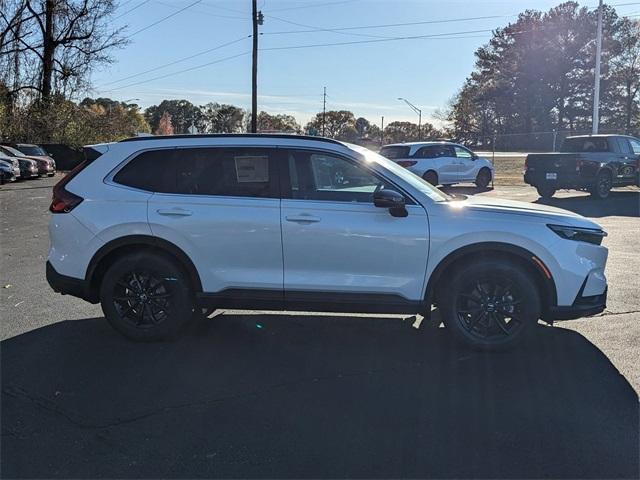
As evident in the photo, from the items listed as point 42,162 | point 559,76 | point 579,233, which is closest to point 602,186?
point 579,233

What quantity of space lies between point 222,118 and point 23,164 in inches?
2776

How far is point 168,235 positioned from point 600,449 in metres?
3.61

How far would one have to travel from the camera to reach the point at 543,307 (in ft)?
15.9

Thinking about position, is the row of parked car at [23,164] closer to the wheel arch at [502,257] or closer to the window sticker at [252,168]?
the window sticker at [252,168]

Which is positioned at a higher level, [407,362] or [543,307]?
[543,307]

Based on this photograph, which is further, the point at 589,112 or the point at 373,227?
the point at 589,112

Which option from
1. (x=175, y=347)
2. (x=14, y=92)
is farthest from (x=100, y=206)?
(x=14, y=92)

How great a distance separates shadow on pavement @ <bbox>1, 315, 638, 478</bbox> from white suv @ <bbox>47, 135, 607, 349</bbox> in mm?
382

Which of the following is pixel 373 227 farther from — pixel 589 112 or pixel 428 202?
pixel 589 112

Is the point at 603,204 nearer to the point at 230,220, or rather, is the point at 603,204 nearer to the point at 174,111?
the point at 230,220

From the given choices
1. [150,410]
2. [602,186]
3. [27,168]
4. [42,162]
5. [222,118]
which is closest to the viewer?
[150,410]

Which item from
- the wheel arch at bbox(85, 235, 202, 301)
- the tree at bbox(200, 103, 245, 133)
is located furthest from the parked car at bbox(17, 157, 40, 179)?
the tree at bbox(200, 103, 245, 133)

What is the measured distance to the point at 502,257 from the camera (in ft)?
15.8

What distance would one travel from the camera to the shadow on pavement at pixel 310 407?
126 inches
